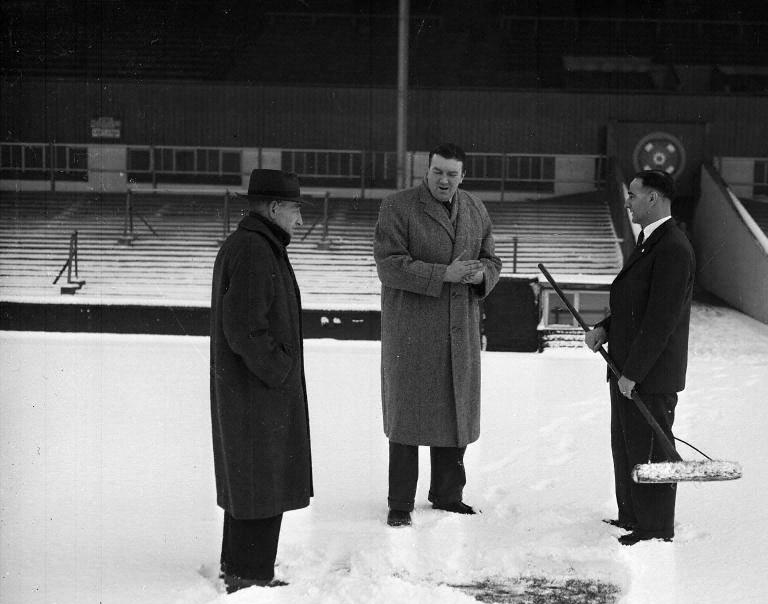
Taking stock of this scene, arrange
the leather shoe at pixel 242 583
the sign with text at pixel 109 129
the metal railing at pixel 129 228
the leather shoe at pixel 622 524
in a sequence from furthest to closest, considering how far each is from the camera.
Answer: the sign with text at pixel 109 129 < the metal railing at pixel 129 228 < the leather shoe at pixel 622 524 < the leather shoe at pixel 242 583

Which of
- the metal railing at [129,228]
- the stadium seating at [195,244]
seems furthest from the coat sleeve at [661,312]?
the metal railing at [129,228]

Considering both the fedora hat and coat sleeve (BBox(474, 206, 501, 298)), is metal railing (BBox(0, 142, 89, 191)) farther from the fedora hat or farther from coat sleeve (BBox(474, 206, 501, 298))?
the fedora hat

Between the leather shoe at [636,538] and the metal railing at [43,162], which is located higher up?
the metal railing at [43,162]

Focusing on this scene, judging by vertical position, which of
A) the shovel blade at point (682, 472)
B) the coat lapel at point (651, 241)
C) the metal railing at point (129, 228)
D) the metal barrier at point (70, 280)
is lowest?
the metal barrier at point (70, 280)

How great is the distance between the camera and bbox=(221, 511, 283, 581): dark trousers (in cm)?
405

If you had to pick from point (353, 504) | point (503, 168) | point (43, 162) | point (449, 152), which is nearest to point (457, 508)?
point (353, 504)

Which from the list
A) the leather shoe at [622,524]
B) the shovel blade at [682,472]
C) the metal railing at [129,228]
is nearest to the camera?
the shovel blade at [682,472]

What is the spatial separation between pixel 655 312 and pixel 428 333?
1114mm

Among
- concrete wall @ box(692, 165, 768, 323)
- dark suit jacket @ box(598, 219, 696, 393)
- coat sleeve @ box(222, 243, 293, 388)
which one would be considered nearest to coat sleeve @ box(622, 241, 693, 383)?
dark suit jacket @ box(598, 219, 696, 393)

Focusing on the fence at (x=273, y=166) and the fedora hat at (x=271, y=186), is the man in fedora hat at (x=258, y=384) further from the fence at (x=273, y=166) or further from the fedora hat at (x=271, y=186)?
the fence at (x=273, y=166)

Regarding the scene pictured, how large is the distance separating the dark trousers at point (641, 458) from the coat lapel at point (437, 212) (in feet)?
3.55

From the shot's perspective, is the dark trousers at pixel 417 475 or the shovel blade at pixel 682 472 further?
the dark trousers at pixel 417 475

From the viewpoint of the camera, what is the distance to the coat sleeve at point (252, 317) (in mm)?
3885

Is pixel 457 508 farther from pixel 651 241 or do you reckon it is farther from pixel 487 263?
pixel 651 241
